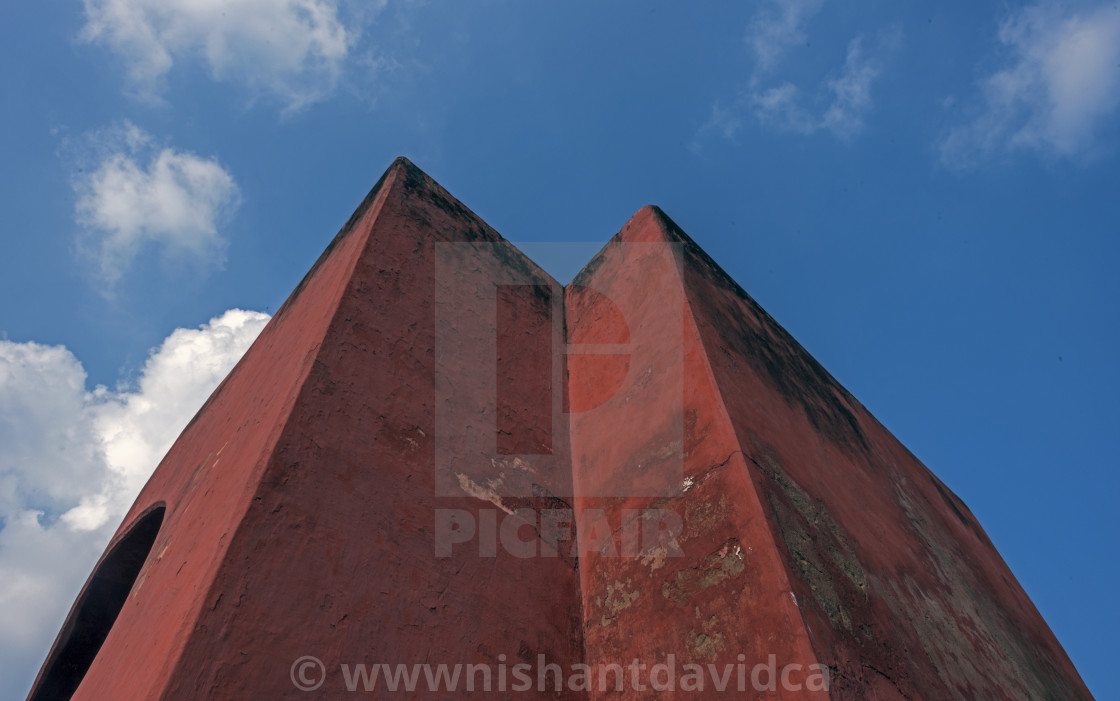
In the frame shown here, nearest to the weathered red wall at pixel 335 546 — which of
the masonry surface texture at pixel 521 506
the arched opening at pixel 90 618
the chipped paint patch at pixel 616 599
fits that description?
the masonry surface texture at pixel 521 506

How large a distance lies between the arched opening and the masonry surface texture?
32mm

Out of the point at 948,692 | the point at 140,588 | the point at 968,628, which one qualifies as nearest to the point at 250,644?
the point at 140,588

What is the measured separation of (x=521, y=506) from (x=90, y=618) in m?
4.58

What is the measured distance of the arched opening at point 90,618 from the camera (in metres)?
5.43

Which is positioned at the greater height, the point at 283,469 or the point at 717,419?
the point at 717,419

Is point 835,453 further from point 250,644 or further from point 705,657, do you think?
point 250,644

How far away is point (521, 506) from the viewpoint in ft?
12.0

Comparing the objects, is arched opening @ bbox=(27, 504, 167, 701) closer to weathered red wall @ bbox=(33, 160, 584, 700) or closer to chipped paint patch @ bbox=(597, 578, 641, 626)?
weathered red wall @ bbox=(33, 160, 584, 700)

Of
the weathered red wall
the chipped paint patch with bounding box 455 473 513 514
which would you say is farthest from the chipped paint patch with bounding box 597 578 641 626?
the chipped paint patch with bounding box 455 473 513 514

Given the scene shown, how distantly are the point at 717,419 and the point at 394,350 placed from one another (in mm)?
1760

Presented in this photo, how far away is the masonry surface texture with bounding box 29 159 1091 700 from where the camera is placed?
2.47m

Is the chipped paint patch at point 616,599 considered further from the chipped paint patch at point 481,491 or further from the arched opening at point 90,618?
the arched opening at point 90,618

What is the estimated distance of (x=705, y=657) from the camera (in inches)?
107

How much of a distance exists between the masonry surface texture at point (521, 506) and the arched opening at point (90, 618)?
3 cm
